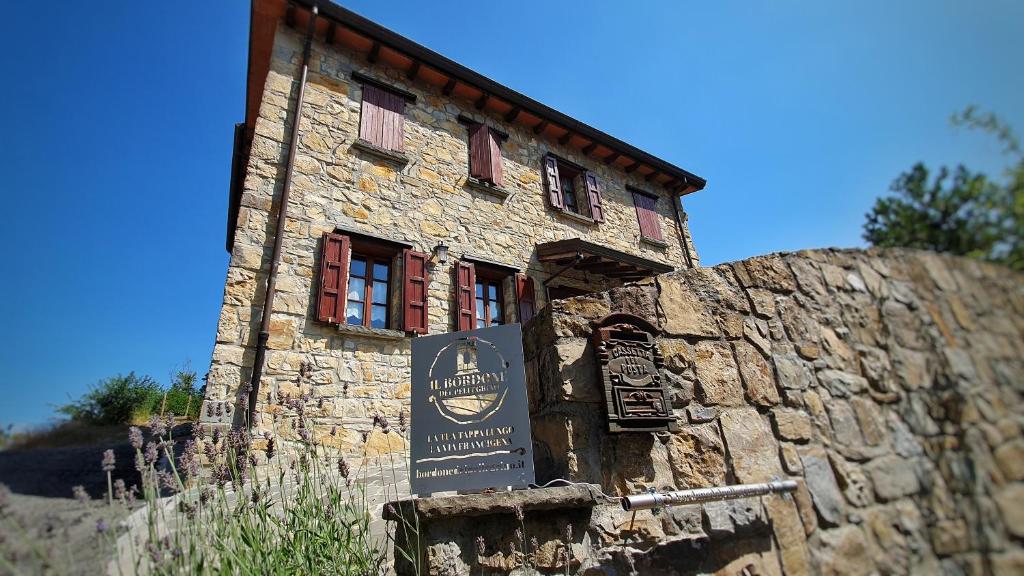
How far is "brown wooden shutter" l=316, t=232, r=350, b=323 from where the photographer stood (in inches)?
204

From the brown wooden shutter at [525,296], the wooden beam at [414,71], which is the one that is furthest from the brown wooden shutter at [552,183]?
the wooden beam at [414,71]

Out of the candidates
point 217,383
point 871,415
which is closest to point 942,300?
point 871,415

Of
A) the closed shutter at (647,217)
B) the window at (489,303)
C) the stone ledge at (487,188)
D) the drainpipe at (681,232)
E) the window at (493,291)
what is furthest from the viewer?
the drainpipe at (681,232)

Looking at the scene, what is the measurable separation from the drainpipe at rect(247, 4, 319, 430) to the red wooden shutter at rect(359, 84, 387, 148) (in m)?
0.84

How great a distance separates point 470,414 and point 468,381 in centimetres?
18

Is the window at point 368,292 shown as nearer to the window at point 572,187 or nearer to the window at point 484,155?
the window at point 484,155

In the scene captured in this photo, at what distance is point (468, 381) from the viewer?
7.77 feet

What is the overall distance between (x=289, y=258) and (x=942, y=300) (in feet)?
18.8

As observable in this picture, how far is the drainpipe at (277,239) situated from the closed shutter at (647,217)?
22.3ft

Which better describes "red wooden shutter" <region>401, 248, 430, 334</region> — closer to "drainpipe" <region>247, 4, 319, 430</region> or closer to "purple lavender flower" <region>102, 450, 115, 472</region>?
"drainpipe" <region>247, 4, 319, 430</region>

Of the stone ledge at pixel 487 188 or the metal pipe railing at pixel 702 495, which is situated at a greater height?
the stone ledge at pixel 487 188

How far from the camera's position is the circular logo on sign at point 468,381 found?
2305mm

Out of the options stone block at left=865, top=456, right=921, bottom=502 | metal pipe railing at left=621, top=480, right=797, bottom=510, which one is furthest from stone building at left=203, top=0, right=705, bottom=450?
stone block at left=865, top=456, right=921, bottom=502

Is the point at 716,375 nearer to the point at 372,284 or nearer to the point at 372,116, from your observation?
the point at 372,284
